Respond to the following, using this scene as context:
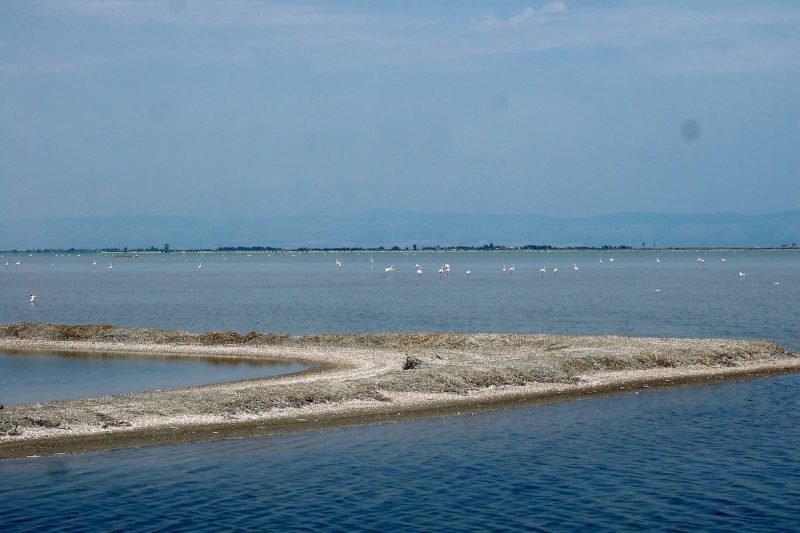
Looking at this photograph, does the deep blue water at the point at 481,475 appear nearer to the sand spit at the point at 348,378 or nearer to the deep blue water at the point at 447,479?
the deep blue water at the point at 447,479

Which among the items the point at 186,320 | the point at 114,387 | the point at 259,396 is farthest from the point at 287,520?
the point at 186,320

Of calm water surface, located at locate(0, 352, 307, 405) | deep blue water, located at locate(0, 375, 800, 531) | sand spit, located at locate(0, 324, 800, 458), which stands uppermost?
sand spit, located at locate(0, 324, 800, 458)

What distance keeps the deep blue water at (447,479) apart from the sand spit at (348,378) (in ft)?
6.06

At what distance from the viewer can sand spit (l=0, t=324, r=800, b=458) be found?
25.8 metres

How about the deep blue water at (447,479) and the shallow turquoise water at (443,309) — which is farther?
the shallow turquoise water at (443,309)

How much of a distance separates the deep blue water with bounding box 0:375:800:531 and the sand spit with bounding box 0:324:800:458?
185cm

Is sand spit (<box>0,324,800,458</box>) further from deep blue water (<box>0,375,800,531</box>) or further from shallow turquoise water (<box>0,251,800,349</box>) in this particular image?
shallow turquoise water (<box>0,251,800,349</box>)

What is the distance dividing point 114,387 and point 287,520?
18.5 meters

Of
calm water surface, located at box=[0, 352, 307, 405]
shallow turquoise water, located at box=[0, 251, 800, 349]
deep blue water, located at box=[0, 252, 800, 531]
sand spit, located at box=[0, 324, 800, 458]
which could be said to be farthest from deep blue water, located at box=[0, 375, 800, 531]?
shallow turquoise water, located at box=[0, 251, 800, 349]

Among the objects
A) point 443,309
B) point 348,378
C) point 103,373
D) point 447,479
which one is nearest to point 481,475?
point 447,479

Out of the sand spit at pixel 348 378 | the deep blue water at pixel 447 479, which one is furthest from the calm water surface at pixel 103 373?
the deep blue water at pixel 447 479

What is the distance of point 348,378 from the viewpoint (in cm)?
3431

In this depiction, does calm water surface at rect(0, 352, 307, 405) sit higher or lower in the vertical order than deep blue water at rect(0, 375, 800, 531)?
higher

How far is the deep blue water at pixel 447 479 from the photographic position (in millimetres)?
18266
